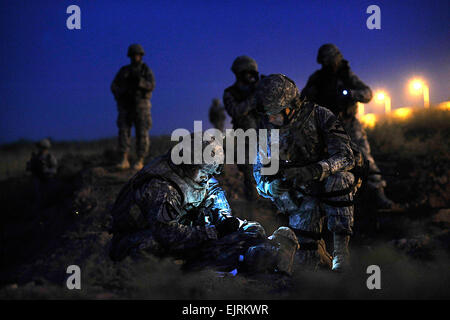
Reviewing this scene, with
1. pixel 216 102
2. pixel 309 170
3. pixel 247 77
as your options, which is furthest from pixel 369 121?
pixel 309 170

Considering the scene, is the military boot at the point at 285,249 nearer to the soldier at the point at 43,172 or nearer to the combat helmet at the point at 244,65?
the combat helmet at the point at 244,65

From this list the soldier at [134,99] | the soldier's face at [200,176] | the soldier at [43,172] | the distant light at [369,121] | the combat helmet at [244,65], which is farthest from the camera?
the distant light at [369,121]

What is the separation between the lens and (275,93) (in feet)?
12.8

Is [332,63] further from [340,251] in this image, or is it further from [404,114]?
[404,114]

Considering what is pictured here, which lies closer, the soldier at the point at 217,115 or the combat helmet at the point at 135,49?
the combat helmet at the point at 135,49

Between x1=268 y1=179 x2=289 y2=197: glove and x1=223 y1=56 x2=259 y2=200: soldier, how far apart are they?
2234mm

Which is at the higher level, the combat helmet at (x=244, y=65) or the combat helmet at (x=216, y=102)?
the combat helmet at (x=216, y=102)

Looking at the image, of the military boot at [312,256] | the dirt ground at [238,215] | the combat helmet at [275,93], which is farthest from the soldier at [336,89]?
the military boot at [312,256]

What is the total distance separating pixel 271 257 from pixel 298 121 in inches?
60.8

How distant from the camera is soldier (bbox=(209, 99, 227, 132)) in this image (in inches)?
758

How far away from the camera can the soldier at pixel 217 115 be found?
19.2 metres

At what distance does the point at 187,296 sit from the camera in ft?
9.20

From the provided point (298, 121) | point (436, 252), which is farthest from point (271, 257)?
point (436, 252)

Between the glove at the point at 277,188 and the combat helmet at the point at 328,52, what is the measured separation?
3.19 meters
